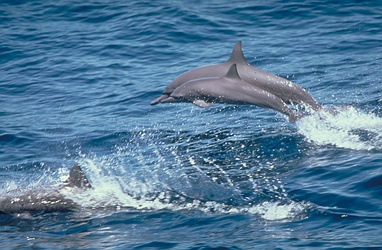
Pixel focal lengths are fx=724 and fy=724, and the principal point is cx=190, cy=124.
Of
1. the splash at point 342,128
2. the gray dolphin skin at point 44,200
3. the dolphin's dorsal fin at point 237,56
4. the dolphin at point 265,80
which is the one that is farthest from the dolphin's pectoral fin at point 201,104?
the gray dolphin skin at point 44,200

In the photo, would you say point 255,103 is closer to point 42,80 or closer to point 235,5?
point 42,80

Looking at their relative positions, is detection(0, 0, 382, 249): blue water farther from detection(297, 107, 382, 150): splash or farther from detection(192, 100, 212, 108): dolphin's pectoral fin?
detection(192, 100, 212, 108): dolphin's pectoral fin

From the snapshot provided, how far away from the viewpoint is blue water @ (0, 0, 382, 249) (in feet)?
31.5

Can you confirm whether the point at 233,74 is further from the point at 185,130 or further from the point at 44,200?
the point at 44,200

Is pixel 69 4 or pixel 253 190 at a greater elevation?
pixel 69 4

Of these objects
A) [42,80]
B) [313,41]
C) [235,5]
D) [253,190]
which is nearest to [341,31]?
[313,41]

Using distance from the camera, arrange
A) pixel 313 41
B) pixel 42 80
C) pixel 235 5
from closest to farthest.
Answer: pixel 42 80 → pixel 313 41 → pixel 235 5

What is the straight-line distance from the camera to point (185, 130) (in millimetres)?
14508

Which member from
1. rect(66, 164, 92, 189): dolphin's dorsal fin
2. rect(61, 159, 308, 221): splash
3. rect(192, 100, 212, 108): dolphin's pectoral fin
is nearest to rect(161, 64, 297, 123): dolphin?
rect(192, 100, 212, 108): dolphin's pectoral fin

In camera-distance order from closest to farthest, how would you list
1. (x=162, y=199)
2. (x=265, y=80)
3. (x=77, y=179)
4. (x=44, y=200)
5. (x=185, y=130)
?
1. (x=162, y=199)
2. (x=44, y=200)
3. (x=77, y=179)
4. (x=265, y=80)
5. (x=185, y=130)

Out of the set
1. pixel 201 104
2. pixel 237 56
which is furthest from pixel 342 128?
pixel 201 104

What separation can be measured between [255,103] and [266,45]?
7.99m

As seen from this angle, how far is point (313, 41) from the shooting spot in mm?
20375

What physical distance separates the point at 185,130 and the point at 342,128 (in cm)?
318
